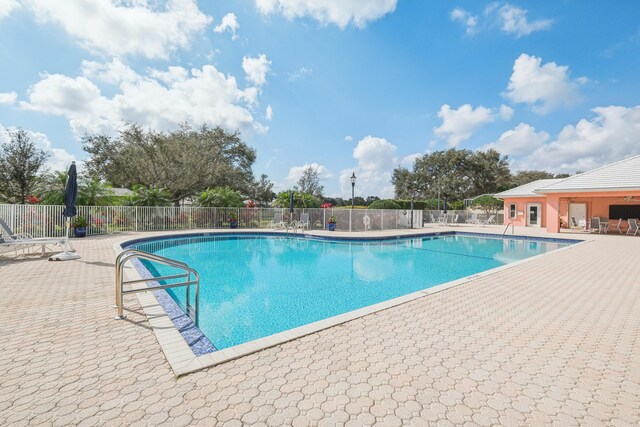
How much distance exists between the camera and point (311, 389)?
2283mm

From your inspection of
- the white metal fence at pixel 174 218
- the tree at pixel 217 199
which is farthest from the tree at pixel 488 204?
the tree at pixel 217 199

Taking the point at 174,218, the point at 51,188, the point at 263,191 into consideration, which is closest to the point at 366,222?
the point at 174,218

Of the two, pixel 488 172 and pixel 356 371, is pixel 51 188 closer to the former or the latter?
pixel 356 371

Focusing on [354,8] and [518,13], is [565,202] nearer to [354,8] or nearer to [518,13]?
[518,13]

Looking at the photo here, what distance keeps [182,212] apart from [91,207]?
4392 millimetres

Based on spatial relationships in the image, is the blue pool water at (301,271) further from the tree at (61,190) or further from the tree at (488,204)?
the tree at (488,204)

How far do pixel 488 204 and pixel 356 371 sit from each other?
2766 centimetres

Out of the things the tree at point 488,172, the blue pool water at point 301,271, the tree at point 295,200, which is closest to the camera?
the blue pool water at point 301,271

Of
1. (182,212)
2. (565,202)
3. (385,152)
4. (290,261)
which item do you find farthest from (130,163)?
(565,202)

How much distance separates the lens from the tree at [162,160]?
20453 millimetres

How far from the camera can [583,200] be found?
68.7 ft

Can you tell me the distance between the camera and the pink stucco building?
16.1m

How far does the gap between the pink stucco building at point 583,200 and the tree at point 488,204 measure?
0.85 m

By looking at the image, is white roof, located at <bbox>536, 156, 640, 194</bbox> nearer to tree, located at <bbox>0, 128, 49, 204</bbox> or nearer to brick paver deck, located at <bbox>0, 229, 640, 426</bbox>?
brick paver deck, located at <bbox>0, 229, 640, 426</bbox>
